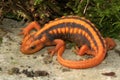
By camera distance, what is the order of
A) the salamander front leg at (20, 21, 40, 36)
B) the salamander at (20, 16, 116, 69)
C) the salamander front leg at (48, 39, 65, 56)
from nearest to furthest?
the salamander at (20, 16, 116, 69) → the salamander front leg at (48, 39, 65, 56) → the salamander front leg at (20, 21, 40, 36)

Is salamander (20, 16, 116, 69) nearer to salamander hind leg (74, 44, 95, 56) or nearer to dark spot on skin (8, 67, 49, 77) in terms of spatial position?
salamander hind leg (74, 44, 95, 56)

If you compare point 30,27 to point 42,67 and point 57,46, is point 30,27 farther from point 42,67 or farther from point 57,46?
point 42,67

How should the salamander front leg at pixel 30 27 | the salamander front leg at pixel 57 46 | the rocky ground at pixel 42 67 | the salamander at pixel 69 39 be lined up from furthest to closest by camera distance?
the salamander front leg at pixel 30 27, the salamander front leg at pixel 57 46, the salamander at pixel 69 39, the rocky ground at pixel 42 67

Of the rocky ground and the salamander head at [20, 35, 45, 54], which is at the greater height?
the salamander head at [20, 35, 45, 54]

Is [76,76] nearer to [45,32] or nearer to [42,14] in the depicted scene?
[45,32]

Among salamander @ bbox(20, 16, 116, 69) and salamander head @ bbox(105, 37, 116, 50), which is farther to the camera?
salamander head @ bbox(105, 37, 116, 50)

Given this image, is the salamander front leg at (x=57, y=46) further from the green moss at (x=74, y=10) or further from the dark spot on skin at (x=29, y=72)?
the green moss at (x=74, y=10)

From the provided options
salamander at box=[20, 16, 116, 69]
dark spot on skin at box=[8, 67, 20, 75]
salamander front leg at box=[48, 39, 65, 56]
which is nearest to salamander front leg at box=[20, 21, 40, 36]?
salamander at box=[20, 16, 116, 69]

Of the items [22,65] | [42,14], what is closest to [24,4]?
[42,14]

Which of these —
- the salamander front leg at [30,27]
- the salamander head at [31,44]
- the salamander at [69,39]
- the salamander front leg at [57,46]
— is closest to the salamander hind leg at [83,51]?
the salamander at [69,39]
